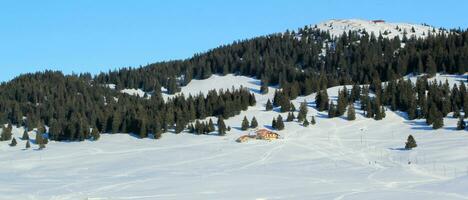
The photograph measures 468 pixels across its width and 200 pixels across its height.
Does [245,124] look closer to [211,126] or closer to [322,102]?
[211,126]

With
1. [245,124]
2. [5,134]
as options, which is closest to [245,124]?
[245,124]

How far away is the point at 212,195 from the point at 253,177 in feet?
32.9

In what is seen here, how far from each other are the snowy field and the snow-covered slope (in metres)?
89.2

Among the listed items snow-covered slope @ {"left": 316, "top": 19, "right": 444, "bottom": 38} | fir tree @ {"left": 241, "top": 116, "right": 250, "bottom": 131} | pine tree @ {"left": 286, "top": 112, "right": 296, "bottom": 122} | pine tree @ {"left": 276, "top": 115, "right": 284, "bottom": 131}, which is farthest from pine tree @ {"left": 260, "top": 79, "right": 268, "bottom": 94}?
snow-covered slope @ {"left": 316, "top": 19, "right": 444, "bottom": 38}

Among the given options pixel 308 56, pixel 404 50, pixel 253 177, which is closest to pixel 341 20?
pixel 308 56

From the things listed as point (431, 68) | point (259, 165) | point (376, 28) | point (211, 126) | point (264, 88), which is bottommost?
point (259, 165)

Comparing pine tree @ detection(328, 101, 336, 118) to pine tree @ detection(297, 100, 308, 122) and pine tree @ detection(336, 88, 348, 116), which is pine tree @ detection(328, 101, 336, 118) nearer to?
pine tree @ detection(336, 88, 348, 116)

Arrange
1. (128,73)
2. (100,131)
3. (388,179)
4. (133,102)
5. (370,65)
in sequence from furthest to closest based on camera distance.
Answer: (128,73)
(370,65)
(133,102)
(100,131)
(388,179)

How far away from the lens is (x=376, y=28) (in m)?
183

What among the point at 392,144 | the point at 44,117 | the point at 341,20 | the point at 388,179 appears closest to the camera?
the point at 388,179

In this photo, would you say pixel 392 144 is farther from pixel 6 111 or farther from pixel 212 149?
pixel 6 111

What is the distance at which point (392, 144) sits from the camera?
233 feet

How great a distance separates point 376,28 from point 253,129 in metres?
106

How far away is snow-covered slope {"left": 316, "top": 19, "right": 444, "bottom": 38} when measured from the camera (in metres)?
177
